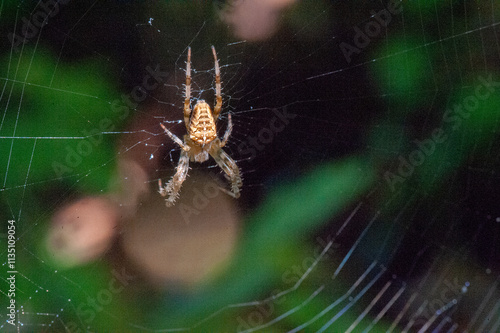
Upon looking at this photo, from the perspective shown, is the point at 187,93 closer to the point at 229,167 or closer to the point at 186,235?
the point at 229,167

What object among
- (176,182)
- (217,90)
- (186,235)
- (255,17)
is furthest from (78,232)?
(255,17)

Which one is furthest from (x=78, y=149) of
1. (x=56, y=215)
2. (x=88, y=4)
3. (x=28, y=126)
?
(x=88, y=4)

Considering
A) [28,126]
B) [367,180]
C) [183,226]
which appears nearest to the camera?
[28,126]

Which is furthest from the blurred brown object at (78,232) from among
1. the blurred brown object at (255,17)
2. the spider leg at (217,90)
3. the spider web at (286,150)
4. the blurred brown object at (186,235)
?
the blurred brown object at (255,17)

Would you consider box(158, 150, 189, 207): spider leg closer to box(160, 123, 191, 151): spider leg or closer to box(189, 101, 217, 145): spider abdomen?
box(160, 123, 191, 151): spider leg

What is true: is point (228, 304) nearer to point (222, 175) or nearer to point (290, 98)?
point (222, 175)
